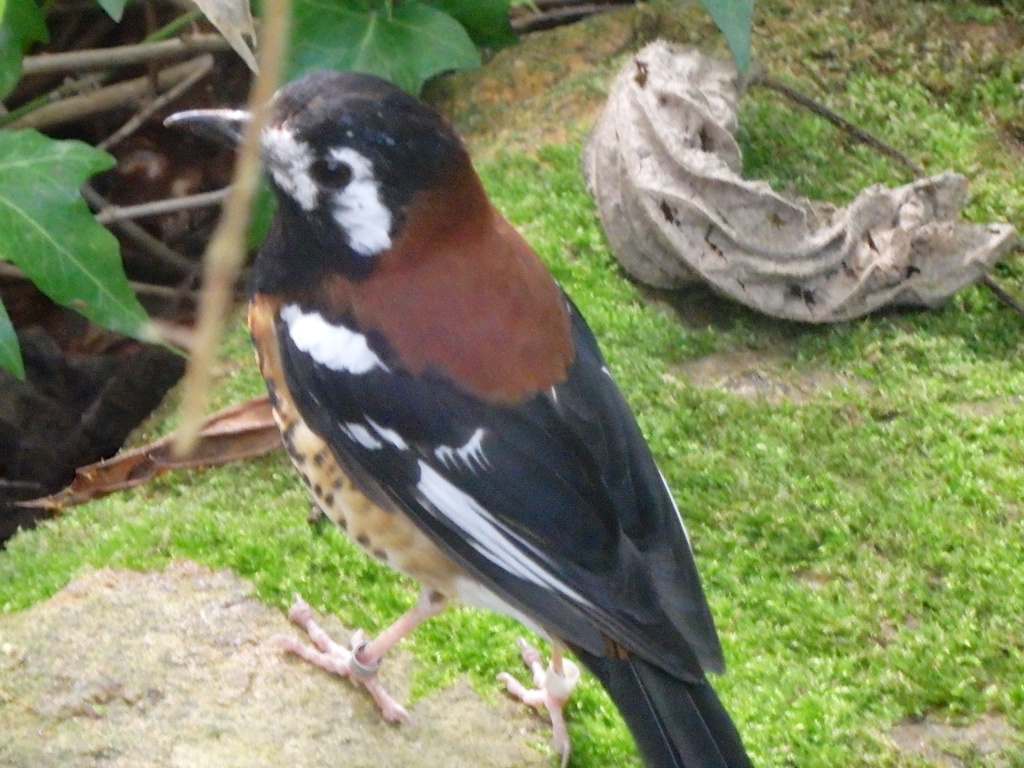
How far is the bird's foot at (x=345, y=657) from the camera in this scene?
6.97ft

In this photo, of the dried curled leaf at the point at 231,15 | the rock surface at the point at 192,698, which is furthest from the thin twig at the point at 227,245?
the rock surface at the point at 192,698

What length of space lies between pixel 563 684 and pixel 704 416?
2.81 feet

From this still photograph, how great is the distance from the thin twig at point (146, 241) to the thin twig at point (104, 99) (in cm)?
23

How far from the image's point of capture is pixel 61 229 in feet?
7.79

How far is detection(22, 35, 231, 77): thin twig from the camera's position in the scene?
344 cm

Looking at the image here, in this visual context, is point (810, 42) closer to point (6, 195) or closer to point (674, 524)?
point (674, 524)

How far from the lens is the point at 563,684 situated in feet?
6.91

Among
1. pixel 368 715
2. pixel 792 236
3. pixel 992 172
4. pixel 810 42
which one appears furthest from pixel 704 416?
pixel 810 42

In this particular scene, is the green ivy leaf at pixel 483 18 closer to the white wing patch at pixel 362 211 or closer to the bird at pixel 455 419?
the bird at pixel 455 419

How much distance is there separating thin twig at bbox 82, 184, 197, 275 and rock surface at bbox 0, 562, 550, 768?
64.2 inches

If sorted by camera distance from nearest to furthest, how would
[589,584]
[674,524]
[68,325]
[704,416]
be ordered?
[589,584] → [674,524] → [704,416] → [68,325]

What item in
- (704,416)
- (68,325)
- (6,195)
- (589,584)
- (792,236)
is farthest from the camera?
(68,325)

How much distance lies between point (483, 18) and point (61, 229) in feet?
5.35

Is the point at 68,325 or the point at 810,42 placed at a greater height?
the point at 810,42
